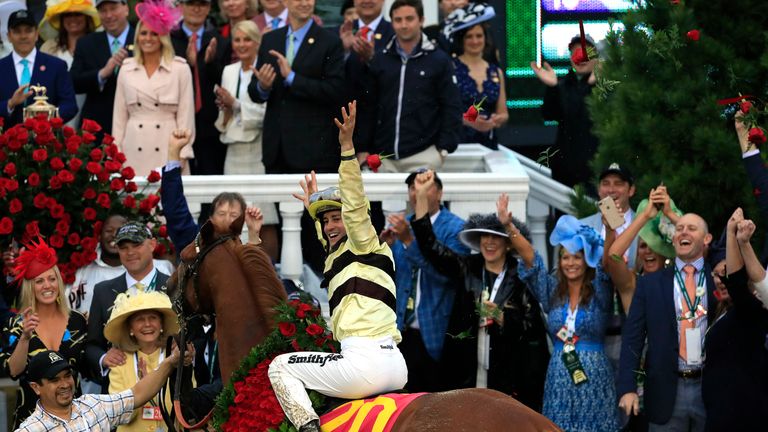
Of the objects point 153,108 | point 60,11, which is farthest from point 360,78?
point 60,11

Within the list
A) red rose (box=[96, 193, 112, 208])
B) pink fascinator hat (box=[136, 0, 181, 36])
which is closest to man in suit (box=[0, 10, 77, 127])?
pink fascinator hat (box=[136, 0, 181, 36])

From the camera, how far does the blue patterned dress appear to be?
399 inches

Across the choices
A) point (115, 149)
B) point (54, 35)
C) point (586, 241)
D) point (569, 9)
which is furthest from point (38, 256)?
point (569, 9)

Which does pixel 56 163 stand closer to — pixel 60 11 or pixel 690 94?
pixel 60 11

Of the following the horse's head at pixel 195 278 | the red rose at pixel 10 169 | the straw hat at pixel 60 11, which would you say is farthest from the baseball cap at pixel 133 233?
the straw hat at pixel 60 11

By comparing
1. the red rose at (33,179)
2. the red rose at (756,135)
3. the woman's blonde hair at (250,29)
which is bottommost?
the red rose at (33,179)

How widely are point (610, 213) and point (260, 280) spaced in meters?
3.03

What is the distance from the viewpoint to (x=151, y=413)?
380 inches

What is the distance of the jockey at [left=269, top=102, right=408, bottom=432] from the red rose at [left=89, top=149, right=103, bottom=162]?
362cm

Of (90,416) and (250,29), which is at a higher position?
(250,29)

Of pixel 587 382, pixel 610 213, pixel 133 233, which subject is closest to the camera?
pixel 587 382

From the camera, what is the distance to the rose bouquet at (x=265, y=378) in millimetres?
8172

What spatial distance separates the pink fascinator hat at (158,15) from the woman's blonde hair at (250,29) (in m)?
0.60

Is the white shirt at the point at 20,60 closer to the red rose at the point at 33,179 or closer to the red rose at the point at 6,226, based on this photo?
the red rose at the point at 33,179
